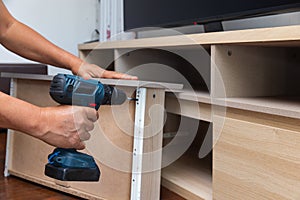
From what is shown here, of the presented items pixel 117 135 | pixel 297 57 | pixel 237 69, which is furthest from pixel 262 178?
pixel 297 57

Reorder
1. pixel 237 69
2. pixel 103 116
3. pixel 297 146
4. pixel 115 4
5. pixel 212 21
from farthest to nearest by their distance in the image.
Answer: pixel 115 4, pixel 212 21, pixel 103 116, pixel 237 69, pixel 297 146

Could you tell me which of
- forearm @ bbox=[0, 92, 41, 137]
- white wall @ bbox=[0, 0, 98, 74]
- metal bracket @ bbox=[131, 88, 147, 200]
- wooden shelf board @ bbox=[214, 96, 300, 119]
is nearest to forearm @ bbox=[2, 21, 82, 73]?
metal bracket @ bbox=[131, 88, 147, 200]

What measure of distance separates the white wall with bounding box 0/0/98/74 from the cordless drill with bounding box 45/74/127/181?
1.38 metres

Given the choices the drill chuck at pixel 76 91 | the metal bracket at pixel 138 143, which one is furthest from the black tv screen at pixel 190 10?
the drill chuck at pixel 76 91

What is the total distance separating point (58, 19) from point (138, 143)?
1.48m

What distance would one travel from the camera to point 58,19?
6.89 feet

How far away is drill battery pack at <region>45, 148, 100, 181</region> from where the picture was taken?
0.81 m

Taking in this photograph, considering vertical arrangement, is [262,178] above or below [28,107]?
below

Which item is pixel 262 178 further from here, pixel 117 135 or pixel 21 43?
pixel 21 43

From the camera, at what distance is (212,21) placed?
3.59ft

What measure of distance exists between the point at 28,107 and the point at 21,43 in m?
0.54

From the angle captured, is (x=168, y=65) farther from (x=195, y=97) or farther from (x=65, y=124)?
(x=65, y=124)

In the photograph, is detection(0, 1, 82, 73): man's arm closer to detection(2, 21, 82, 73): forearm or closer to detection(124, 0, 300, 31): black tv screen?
detection(2, 21, 82, 73): forearm

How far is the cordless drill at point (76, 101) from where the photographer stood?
749 millimetres
